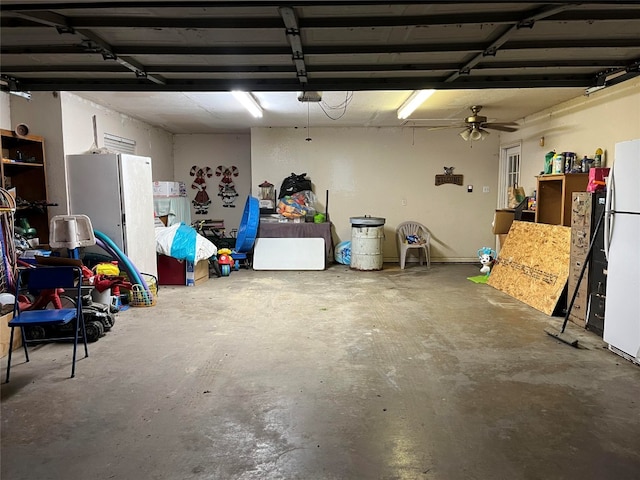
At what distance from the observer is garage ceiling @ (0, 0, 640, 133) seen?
2.18 meters

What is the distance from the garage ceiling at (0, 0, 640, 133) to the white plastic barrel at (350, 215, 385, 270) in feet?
13.6

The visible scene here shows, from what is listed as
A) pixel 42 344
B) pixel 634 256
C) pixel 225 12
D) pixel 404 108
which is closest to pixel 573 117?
pixel 404 108

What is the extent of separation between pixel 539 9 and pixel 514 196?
532 cm

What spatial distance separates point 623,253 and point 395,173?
5124 mm

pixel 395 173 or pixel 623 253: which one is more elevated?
pixel 395 173

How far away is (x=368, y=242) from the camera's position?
738 cm

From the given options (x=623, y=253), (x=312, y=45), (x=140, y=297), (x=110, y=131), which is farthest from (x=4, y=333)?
(x=623, y=253)

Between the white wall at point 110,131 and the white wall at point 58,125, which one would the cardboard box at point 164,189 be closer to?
the white wall at point 110,131

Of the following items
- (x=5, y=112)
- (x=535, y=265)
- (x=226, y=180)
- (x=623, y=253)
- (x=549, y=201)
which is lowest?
(x=535, y=265)

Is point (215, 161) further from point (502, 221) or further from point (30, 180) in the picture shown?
point (502, 221)

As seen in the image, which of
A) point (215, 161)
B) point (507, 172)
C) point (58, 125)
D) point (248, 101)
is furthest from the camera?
point (215, 161)

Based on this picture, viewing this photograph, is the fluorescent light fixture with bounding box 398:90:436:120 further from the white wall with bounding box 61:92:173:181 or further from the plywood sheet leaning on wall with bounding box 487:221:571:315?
the white wall with bounding box 61:92:173:181

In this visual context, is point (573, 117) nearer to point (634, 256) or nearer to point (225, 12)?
point (634, 256)

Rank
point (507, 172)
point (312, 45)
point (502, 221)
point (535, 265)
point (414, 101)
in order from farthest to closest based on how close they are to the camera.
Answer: point (507, 172) → point (502, 221) → point (414, 101) → point (535, 265) → point (312, 45)
